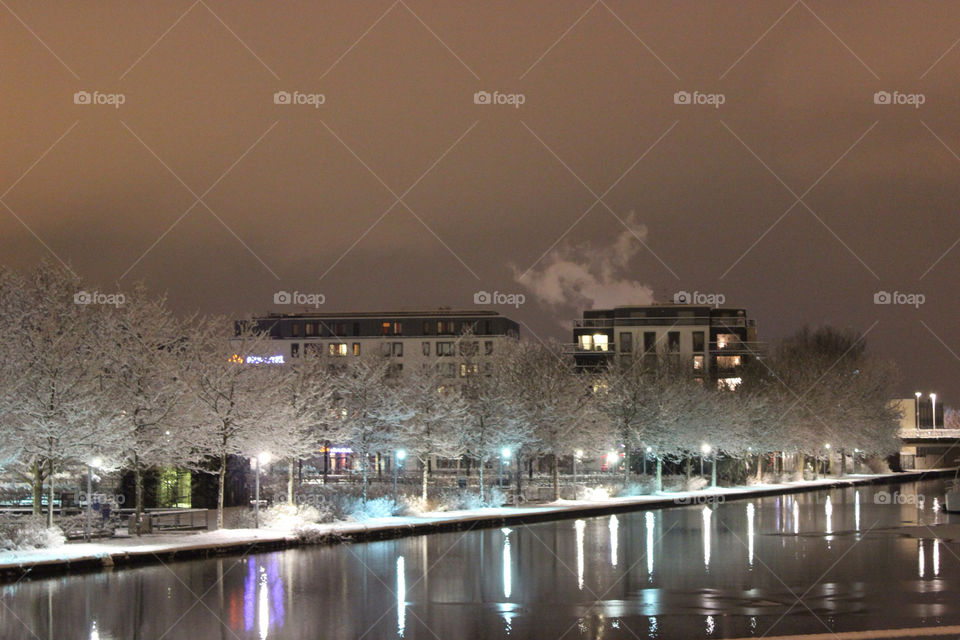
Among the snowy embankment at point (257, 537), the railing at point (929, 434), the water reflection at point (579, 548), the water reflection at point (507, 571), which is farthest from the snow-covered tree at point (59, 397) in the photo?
the railing at point (929, 434)

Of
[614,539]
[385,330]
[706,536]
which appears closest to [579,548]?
[614,539]

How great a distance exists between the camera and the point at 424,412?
54438 millimetres

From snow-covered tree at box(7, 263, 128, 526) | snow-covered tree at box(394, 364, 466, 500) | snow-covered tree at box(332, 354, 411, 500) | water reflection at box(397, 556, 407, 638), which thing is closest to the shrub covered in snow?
snow-covered tree at box(7, 263, 128, 526)

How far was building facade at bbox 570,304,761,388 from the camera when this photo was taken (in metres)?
124

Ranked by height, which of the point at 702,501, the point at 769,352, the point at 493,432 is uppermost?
the point at 769,352

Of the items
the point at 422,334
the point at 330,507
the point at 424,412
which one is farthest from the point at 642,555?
the point at 422,334

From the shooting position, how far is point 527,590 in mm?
23719

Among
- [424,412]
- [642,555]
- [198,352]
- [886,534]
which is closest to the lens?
[642,555]

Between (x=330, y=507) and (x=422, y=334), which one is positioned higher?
(x=422, y=334)

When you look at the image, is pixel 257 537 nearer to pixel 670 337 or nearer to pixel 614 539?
pixel 614 539

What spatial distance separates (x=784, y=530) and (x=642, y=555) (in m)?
11.4

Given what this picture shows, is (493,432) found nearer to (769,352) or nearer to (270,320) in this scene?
(769,352)

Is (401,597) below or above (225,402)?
below

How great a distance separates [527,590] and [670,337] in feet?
339
